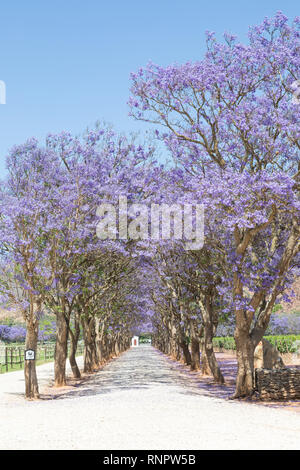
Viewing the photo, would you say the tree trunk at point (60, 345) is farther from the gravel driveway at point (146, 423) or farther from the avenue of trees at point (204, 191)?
the gravel driveway at point (146, 423)

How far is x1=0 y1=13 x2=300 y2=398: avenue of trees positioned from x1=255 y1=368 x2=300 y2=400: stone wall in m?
0.40

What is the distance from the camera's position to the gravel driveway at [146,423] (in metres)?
9.59

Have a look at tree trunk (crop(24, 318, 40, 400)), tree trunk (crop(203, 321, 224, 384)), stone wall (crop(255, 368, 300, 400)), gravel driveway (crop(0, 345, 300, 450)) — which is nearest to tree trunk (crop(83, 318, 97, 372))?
tree trunk (crop(203, 321, 224, 384))

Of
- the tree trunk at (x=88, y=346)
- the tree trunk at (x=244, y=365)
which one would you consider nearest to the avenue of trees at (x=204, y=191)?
the tree trunk at (x=244, y=365)

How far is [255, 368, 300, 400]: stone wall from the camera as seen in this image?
1752cm

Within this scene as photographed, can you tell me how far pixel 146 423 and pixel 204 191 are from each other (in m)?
6.73

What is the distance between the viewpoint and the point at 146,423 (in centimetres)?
1169

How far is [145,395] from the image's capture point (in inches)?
688

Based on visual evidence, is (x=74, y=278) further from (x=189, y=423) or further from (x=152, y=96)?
(x=189, y=423)

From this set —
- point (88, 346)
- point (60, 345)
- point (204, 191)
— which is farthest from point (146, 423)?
point (88, 346)

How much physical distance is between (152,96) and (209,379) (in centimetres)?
1334

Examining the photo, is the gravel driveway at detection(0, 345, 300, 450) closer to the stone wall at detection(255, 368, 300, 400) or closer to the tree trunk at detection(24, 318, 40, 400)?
the tree trunk at detection(24, 318, 40, 400)

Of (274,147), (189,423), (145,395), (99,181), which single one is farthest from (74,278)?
(189,423)
